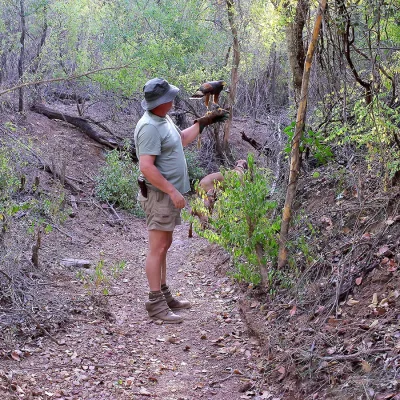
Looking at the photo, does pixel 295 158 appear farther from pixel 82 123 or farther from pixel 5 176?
pixel 82 123

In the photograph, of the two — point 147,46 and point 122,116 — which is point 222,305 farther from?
point 122,116

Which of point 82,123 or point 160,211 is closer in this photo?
point 160,211

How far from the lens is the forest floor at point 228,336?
11.3ft

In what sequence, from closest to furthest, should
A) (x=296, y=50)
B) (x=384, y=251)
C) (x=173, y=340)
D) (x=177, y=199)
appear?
(x=384, y=251) < (x=173, y=340) < (x=177, y=199) < (x=296, y=50)

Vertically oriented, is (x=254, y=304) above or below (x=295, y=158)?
below

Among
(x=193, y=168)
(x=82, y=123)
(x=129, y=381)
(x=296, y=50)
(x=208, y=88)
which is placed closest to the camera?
(x=129, y=381)

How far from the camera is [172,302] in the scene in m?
5.43

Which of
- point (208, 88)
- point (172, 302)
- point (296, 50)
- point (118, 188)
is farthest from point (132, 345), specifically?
point (118, 188)

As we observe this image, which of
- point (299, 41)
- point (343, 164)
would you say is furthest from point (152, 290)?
point (299, 41)

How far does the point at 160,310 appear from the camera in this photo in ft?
16.9

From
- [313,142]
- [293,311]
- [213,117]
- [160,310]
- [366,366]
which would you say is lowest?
[160,310]

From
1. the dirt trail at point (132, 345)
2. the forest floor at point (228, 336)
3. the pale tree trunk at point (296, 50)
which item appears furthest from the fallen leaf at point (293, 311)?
the pale tree trunk at point (296, 50)

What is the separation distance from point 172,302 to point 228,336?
0.83m

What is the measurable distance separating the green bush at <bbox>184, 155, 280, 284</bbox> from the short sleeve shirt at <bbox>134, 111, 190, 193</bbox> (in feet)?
1.39
